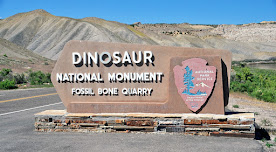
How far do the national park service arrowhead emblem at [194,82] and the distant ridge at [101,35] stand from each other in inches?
2546

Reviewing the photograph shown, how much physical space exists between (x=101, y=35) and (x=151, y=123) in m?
73.3

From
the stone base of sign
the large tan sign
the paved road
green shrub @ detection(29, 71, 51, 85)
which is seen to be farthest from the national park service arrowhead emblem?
green shrub @ detection(29, 71, 51, 85)

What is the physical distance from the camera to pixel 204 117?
788 cm

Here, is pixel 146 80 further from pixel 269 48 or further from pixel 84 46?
pixel 269 48

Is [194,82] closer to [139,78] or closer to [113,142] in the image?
[139,78]

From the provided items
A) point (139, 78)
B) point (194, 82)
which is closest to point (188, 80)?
point (194, 82)

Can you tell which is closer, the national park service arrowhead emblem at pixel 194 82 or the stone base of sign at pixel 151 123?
the stone base of sign at pixel 151 123

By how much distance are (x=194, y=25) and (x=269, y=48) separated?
191 feet

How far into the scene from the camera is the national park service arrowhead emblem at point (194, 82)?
8188 mm

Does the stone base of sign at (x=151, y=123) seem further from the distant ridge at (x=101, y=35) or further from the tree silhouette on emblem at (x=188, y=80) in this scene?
the distant ridge at (x=101, y=35)

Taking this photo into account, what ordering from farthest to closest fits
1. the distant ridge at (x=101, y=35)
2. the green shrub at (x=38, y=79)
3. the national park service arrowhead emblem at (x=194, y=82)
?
the distant ridge at (x=101, y=35), the green shrub at (x=38, y=79), the national park service arrowhead emblem at (x=194, y=82)

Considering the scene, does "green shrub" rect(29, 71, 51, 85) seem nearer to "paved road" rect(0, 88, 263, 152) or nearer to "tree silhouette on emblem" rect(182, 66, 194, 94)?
"paved road" rect(0, 88, 263, 152)

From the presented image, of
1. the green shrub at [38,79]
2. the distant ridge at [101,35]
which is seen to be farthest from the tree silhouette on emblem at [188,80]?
the distant ridge at [101,35]

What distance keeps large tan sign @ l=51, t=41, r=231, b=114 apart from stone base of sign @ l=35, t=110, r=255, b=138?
0.35m
